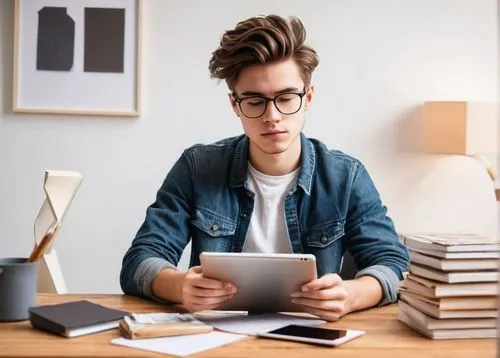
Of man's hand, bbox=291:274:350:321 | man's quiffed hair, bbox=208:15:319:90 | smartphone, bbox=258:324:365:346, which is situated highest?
man's quiffed hair, bbox=208:15:319:90

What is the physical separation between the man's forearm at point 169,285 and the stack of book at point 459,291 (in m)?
0.50

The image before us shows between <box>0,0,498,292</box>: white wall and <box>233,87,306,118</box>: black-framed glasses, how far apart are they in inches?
61.0

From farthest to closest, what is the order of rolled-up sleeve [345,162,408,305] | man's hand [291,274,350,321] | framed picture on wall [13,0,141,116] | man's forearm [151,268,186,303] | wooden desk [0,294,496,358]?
framed picture on wall [13,0,141,116] < rolled-up sleeve [345,162,408,305] < man's forearm [151,268,186,303] < man's hand [291,274,350,321] < wooden desk [0,294,496,358]

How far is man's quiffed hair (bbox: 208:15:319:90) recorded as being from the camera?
1.94 m

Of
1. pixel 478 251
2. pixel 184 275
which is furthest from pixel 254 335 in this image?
pixel 478 251

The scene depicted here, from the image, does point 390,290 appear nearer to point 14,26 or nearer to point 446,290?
point 446,290

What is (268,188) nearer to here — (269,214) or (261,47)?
(269,214)

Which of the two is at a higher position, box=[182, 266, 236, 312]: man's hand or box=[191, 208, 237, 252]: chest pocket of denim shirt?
box=[191, 208, 237, 252]: chest pocket of denim shirt

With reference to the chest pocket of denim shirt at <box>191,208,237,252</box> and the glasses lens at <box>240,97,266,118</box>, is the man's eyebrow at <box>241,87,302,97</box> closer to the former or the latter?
the glasses lens at <box>240,97,266,118</box>

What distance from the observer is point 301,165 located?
6.72 feet

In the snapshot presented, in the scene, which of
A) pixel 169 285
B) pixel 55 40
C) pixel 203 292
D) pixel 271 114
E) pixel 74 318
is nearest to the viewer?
pixel 74 318

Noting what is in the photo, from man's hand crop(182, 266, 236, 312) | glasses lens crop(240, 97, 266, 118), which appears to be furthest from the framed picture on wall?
man's hand crop(182, 266, 236, 312)

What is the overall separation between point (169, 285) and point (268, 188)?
489 millimetres

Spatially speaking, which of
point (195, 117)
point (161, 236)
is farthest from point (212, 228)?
point (195, 117)
